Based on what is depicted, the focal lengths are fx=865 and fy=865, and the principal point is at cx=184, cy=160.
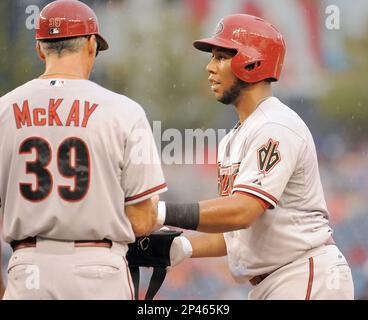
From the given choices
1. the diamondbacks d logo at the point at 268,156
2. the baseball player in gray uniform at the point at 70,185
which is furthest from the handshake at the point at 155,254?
the baseball player in gray uniform at the point at 70,185

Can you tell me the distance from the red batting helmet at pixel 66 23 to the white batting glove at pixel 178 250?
1132 mm

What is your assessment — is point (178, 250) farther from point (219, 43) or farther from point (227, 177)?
point (219, 43)

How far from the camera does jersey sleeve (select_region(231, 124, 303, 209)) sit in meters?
3.87

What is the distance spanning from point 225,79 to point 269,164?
62 cm

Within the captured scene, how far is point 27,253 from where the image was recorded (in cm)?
335

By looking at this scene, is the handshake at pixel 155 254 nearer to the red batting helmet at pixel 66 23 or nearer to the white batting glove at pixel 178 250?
the white batting glove at pixel 178 250

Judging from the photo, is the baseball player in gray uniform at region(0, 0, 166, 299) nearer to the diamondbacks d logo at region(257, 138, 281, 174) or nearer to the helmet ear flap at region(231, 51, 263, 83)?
the diamondbacks d logo at region(257, 138, 281, 174)

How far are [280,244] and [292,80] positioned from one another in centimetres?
414

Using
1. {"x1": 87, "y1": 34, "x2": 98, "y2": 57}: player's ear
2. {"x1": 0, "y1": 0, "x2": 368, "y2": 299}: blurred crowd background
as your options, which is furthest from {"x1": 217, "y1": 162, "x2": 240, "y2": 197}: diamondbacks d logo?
{"x1": 0, "y1": 0, "x2": 368, "y2": 299}: blurred crowd background

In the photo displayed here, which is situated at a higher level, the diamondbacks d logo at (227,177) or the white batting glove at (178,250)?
the diamondbacks d logo at (227,177)

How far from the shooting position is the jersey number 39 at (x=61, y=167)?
330cm

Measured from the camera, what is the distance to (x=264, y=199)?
3.87 metres

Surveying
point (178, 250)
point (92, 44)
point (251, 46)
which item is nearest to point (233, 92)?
point (251, 46)

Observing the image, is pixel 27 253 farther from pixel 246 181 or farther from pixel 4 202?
pixel 246 181
